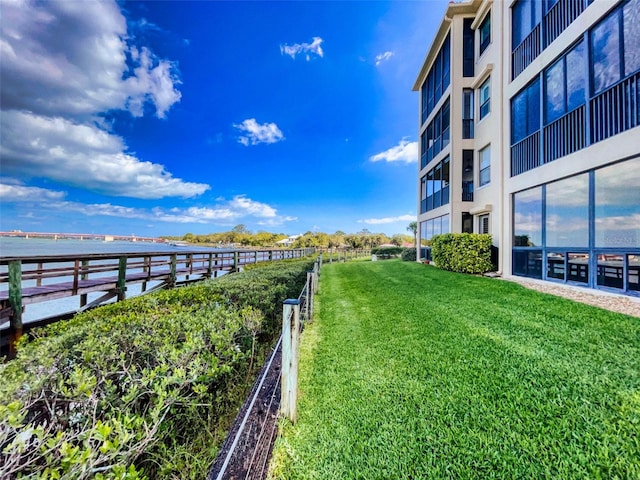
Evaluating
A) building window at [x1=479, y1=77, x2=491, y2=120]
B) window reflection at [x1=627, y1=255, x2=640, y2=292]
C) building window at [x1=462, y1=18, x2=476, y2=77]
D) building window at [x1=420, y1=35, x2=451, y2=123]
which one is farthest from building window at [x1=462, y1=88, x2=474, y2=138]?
window reflection at [x1=627, y1=255, x2=640, y2=292]

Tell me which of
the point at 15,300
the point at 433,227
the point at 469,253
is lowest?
the point at 15,300

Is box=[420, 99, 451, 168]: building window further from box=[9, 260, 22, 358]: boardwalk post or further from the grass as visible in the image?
box=[9, 260, 22, 358]: boardwalk post

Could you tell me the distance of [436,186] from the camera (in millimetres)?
14883

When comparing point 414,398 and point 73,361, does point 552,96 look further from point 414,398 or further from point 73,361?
point 73,361

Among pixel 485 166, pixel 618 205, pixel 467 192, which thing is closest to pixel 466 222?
pixel 467 192

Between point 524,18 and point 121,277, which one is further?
point 524,18

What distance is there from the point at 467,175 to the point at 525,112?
373cm

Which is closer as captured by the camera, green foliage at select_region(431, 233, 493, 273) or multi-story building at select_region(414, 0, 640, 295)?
multi-story building at select_region(414, 0, 640, 295)

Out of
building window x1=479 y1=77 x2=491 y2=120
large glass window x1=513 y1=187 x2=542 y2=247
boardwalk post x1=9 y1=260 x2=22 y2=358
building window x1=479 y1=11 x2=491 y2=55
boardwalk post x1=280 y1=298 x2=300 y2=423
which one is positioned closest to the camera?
boardwalk post x1=280 y1=298 x2=300 y2=423

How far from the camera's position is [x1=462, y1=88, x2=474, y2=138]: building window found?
40.2 ft

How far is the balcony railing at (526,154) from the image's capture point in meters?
8.13

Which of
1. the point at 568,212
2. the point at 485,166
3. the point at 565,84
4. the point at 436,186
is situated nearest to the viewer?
the point at 568,212

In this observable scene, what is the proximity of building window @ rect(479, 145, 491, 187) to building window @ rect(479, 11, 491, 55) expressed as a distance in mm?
4388

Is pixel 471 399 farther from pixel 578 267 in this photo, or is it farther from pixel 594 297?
pixel 578 267
